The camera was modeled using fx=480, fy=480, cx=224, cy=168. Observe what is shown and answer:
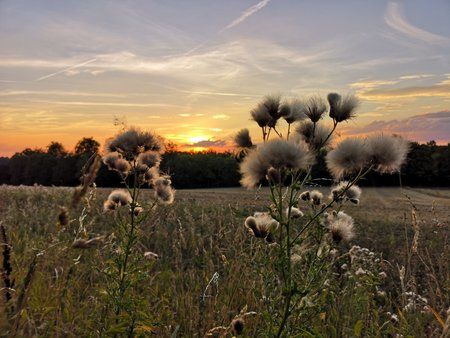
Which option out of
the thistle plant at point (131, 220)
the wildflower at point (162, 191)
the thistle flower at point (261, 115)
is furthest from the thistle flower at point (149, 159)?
the thistle flower at point (261, 115)

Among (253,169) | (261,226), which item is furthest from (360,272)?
(253,169)

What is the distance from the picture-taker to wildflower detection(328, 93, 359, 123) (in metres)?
3.07

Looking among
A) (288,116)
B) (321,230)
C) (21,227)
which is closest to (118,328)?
(321,230)

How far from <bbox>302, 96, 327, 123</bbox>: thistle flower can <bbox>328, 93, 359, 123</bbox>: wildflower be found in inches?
2.3

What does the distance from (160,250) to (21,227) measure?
2.71 m

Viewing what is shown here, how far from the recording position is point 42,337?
2.45 meters

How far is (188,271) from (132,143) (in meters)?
3.66

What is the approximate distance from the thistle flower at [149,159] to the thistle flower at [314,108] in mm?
1248

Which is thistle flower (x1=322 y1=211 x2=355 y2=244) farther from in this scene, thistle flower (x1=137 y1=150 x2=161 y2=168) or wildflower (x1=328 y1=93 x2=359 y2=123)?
thistle flower (x1=137 y1=150 x2=161 y2=168)

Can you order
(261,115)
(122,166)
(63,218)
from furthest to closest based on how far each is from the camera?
(122,166) < (261,115) < (63,218)

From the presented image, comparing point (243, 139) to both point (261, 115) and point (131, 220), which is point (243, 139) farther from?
point (131, 220)

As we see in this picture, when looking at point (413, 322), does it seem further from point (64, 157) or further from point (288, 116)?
point (64, 157)

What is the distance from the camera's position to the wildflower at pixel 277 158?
8.72 ft

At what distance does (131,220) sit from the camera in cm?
339
